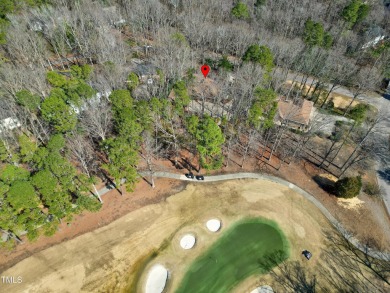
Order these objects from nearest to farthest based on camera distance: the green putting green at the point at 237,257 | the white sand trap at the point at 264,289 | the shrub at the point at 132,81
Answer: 1. the white sand trap at the point at 264,289
2. the green putting green at the point at 237,257
3. the shrub at the point at 132,81

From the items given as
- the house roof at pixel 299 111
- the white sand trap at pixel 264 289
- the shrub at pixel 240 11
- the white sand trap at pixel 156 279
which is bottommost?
the white sand trap at pixel 156 279

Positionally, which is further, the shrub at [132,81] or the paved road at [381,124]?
the shrub at [132,81]

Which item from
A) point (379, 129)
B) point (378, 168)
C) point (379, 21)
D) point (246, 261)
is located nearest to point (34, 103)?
point (246, 261)

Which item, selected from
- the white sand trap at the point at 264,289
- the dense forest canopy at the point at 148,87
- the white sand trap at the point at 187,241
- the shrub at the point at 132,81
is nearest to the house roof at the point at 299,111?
the dense forest canopy at the point at 148,87

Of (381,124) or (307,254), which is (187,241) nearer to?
(307,254)

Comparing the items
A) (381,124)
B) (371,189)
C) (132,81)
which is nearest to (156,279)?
(132,81)

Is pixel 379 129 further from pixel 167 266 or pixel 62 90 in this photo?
pixel 62 90

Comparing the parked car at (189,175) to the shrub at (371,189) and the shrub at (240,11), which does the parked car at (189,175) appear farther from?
the shrub at (240,11)
